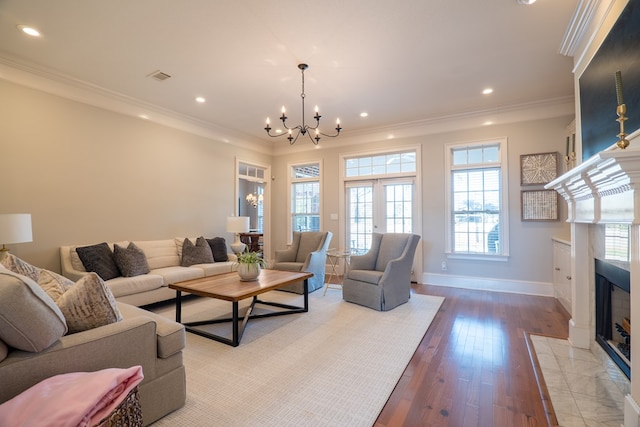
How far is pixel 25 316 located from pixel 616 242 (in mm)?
3501

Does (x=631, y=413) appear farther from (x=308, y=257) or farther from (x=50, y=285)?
(x=308, y=257)

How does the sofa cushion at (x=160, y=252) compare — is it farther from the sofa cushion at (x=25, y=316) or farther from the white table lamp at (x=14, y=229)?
the sofa cushion at (x=25, y=316)

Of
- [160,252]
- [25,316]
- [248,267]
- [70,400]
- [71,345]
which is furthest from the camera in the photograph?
[160,252]

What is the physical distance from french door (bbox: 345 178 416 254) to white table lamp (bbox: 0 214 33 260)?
15.8 feet

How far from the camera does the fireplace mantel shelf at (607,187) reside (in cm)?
155

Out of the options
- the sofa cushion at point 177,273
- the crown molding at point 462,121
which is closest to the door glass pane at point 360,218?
the crown molding at point 462,121

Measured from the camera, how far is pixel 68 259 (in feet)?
11.9

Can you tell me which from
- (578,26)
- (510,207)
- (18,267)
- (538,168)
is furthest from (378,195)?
(18,267)

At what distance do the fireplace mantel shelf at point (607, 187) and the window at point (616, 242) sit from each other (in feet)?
0.36

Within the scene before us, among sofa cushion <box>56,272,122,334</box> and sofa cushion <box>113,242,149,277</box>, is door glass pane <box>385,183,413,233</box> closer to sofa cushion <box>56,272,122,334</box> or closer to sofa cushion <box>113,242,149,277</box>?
sofa cushion <box>113,242,149,277</box>

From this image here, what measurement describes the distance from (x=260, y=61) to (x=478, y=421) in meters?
3.71

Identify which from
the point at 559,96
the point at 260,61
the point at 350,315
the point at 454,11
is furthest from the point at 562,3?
the point at 350,315

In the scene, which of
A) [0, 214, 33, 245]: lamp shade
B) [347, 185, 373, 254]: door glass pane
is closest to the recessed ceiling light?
[0, 214, 33, 245]: lamp shade

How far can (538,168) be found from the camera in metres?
4.57
